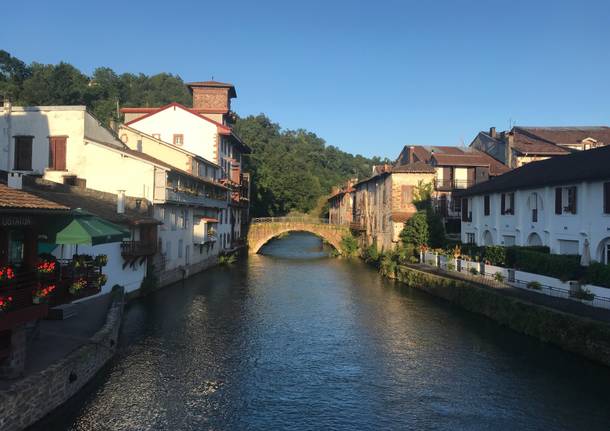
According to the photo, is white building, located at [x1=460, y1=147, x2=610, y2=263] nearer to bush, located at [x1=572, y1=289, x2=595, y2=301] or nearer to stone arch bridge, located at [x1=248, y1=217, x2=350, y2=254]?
bush, located at [x1=572, y1=289, x2=595, y2=301]

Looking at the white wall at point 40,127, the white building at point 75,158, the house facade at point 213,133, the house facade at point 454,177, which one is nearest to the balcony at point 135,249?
the white building at point 75,158

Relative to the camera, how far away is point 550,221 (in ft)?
102

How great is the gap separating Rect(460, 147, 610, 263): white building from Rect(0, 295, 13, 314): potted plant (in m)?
27.9

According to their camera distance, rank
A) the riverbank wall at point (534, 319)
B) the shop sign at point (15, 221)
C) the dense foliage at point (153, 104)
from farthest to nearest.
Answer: the dense foliage at point (153, 104) → the riverbank wall at point (534, 319) → the shop sign at point (15, 221)

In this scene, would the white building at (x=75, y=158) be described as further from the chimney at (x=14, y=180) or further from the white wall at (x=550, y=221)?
the white wall at (x=550, y=221)

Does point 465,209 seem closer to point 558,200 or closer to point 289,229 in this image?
point 558,200

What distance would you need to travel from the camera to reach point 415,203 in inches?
2112

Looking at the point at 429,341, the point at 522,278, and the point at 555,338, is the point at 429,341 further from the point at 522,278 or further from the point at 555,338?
the point at 522,278

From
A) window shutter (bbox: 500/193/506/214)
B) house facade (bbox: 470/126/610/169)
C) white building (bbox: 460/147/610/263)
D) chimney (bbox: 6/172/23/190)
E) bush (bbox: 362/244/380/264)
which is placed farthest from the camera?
bush (bbox: 362/244/380/264)

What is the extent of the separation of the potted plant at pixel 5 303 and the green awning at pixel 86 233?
3005 mm

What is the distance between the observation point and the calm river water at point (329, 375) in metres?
15.2

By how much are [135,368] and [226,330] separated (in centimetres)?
734

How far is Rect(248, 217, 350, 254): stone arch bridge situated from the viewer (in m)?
67.7

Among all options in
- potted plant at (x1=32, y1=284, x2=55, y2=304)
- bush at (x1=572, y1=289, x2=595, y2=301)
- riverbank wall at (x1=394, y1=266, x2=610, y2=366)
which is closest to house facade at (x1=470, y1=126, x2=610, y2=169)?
riverbank wall at (x1=394, y1=266, x2=610, y2=366)
